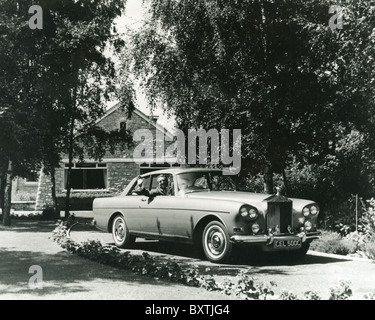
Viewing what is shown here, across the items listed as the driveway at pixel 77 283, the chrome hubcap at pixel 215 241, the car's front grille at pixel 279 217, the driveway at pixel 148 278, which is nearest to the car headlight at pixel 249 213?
the car's front grille at pixel 279 217

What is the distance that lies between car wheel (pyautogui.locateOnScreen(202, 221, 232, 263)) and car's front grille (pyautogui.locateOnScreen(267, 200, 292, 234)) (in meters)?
0.76

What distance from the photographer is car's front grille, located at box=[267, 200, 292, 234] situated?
8.39 m

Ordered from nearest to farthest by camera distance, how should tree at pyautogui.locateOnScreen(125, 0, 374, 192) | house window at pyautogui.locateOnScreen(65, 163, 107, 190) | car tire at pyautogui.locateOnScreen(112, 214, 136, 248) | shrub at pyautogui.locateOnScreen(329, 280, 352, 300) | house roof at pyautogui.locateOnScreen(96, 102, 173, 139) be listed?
shrub at pyautogui.locateOnScreen(329, 280, 352, 300) → car tire at pyautogui.locateOnScreen(112, 214, 136, 248) → tree at pyautogui.locateOnScreen(125, 0, 374, 192) → house window at pyautogui.locateOnScreen(65, 163, 107, 190) → house roof at pyautogui.locateOnScreen(96, 102, 173, 139)

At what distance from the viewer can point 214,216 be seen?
8.54 m

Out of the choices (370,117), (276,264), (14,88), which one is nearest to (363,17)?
(370,117)

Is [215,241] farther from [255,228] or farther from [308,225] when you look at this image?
[308,225]

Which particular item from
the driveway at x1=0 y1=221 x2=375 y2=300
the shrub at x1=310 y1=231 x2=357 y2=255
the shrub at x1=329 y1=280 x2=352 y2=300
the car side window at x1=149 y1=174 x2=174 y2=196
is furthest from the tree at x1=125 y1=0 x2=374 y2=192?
the shrub at x1=329 y1=280 x2=352 y2=300

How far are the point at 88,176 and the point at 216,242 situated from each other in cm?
2543

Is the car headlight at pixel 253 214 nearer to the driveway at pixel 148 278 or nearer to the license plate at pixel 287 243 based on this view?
the license plate at pixel 287 243

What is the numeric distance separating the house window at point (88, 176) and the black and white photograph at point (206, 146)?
34.4ft

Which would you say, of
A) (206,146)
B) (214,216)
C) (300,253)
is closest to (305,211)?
(300,253)

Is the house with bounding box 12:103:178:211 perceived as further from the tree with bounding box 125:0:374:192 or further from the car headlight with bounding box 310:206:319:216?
the car headlight with bounding box 310:206:319:216
